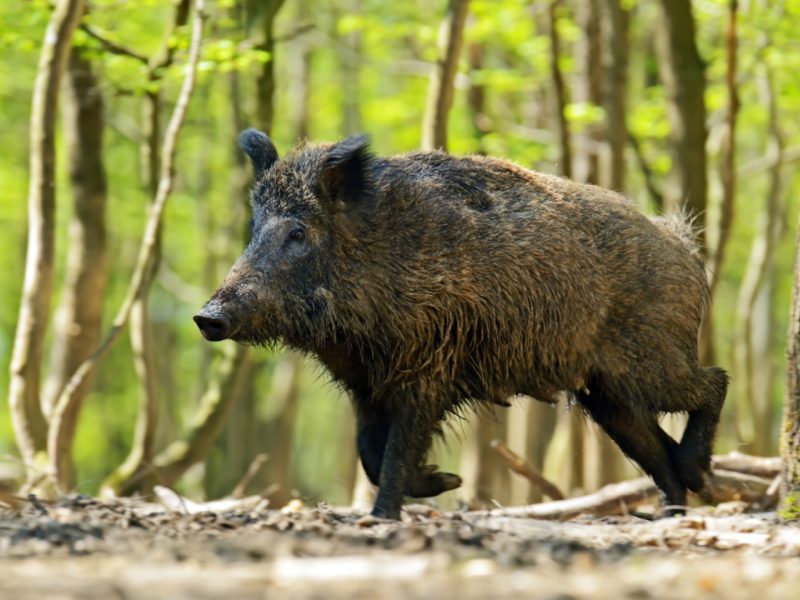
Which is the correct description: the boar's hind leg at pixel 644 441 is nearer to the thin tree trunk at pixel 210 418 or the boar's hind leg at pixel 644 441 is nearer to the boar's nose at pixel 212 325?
the boar's nose at pixel 212 325

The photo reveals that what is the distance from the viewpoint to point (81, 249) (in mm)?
8734

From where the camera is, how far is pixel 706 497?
6.26 m

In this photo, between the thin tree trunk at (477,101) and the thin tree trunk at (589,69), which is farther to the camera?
the thin tree trunk at (477,101)

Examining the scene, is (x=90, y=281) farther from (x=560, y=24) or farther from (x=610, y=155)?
(x=560, y=24)

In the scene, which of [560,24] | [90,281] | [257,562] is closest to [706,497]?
[257,562]

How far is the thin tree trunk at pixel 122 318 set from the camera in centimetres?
738

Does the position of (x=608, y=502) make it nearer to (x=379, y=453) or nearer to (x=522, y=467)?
(x=522, y=467)

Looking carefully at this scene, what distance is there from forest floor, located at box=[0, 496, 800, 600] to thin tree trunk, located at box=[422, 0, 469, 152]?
4.29m

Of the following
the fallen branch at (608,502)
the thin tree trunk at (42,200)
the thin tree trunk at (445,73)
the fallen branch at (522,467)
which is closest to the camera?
the fallen branch at (608,502)

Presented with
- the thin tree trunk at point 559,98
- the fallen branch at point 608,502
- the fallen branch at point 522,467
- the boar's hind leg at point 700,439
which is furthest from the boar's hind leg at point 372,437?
the thin tree trunk at point 559,98

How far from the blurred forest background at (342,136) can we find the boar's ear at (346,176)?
4.75 feet

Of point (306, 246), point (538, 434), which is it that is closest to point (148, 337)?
point (306, 246)

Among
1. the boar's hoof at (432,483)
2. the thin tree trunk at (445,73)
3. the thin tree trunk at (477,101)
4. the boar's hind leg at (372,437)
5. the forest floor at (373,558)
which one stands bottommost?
the boar's hoof at (432,483)

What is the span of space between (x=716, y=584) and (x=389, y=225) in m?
3.22
